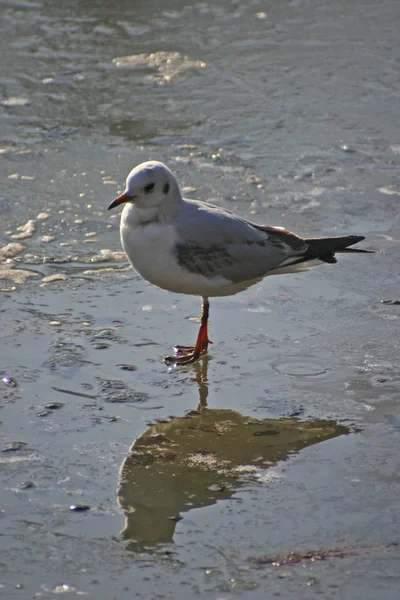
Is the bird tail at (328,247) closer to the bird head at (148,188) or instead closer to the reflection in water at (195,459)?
the bird head at (148,188)

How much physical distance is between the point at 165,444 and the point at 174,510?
1.70ft

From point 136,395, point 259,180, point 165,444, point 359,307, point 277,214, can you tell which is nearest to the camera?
point 165,444

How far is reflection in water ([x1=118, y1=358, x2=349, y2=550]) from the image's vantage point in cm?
357

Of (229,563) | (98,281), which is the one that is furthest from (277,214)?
(229,563)

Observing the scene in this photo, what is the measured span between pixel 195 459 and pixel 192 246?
129 cm

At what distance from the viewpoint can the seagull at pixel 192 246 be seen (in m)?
4.81

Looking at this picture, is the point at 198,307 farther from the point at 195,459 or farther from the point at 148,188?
the point at 195,459

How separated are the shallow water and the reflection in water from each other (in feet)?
0.06

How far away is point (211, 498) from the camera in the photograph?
3660mm

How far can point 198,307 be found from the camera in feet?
18.1

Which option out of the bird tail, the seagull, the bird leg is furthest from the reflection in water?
the bird tail

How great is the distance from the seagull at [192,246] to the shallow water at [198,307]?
257mm

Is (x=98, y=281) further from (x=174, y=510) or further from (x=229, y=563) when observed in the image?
(x=229, y=563)

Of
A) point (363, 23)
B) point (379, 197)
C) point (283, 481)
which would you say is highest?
point (363, 23)
